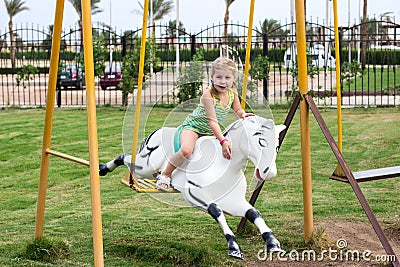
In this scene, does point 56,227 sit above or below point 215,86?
below

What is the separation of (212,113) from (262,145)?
0.53m

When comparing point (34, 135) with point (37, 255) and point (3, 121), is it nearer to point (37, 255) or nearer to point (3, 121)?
point (3, 121)

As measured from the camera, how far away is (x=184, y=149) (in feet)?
16.3

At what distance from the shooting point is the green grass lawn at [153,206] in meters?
5.95

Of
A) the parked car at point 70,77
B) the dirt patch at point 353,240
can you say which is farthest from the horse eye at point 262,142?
the parked car at point 70,77

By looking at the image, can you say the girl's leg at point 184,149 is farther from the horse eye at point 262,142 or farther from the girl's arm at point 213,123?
the horse eye at point 262,142

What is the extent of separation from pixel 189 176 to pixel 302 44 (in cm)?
133

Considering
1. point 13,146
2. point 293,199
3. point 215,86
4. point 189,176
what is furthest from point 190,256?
point 13,146

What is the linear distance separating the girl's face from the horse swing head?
1.17 ft

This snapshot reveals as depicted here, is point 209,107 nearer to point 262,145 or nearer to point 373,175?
point 262,145

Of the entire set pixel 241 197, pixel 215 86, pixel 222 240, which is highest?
pixel 215 86

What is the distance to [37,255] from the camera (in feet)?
19.0

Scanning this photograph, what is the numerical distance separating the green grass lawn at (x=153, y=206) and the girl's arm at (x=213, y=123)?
23.9 inches

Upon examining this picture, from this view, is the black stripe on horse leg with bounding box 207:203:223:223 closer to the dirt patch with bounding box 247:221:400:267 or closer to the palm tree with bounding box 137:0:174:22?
the dirt patch with bounding box 247:221:400:267
